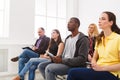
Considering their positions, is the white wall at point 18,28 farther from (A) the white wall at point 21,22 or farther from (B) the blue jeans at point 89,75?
(B) the blue jeans at point 89,75

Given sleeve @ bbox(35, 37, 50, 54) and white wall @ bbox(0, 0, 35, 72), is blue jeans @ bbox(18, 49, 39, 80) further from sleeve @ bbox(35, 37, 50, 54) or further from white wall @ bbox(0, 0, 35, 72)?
white wall @ bbox(0, 0, 35, 72)

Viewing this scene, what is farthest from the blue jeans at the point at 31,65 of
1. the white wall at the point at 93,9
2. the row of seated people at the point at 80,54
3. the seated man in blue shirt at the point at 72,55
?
the white wall at the point at 93,9

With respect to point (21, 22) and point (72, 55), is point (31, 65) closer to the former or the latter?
point (72, 55)

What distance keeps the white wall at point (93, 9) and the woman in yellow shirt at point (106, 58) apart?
2.50 m

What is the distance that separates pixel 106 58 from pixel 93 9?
3.38 metres

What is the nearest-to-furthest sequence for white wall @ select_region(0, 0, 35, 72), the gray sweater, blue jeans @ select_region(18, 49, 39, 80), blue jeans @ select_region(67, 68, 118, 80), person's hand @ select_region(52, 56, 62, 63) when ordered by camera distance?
blue jeans @ select_region(67, 68, 118, 80) < the gray sweater < person's hand @ select_region(52, 56, 62, 63) < blue jeans @ select_region(18, 49, 39, 80) < white wall @ select_region(0, 0, 35, 72)

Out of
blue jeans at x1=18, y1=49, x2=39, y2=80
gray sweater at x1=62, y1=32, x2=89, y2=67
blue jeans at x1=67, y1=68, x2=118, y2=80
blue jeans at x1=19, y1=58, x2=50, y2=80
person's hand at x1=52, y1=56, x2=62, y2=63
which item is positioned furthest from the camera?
blue jeans at x1=18, y1=49, x2=39, y2=80

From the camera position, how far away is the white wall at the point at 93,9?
5027 mm

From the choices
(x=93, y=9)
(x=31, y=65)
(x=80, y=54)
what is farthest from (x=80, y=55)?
(x=93, y=9)

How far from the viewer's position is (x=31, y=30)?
528 centimetres

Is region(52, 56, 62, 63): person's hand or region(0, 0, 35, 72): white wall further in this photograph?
region(0, 0, 35, 72): white wall

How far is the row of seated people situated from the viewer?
2305 millimetres

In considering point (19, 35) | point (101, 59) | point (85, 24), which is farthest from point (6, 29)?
point (101, 59)

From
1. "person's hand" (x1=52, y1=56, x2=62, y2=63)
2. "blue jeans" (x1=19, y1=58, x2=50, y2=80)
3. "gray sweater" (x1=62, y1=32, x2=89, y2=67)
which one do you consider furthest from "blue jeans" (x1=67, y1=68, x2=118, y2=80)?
"blue jeans" (x1=19, y1=58, x2=50, y2=80)
